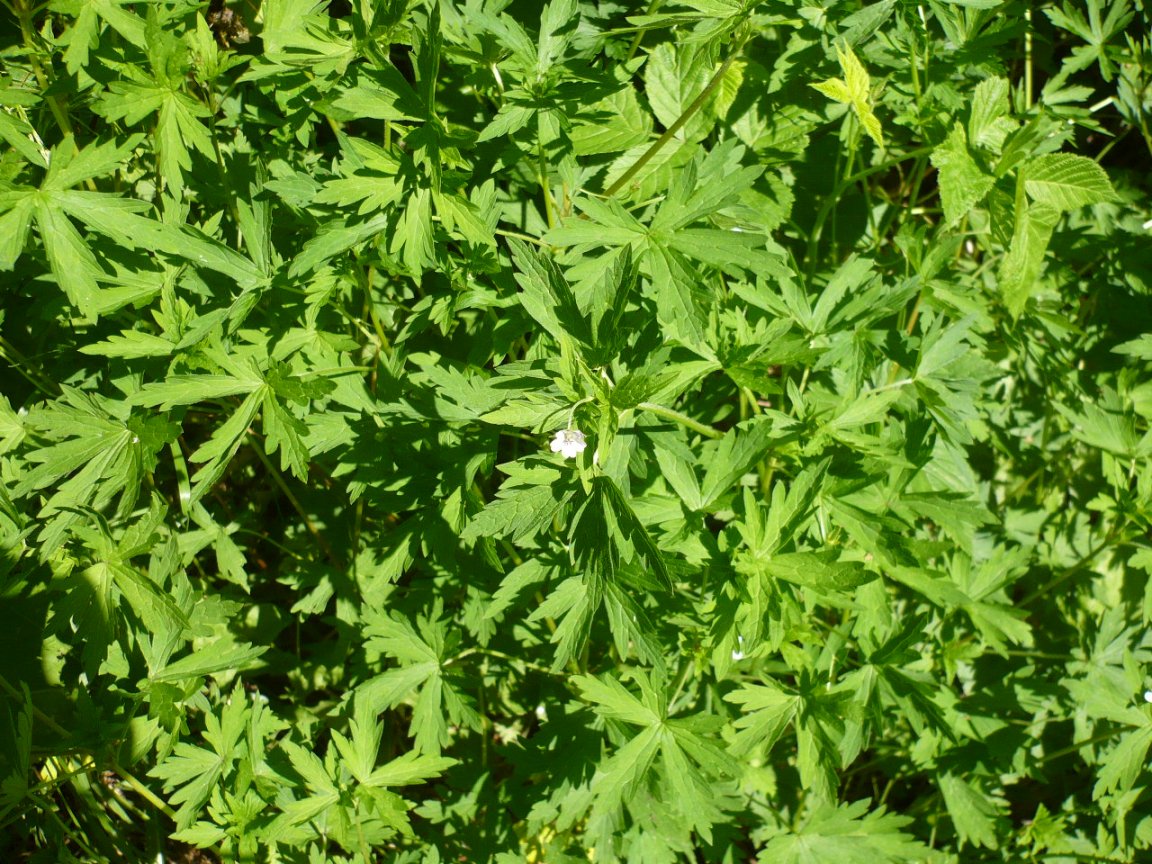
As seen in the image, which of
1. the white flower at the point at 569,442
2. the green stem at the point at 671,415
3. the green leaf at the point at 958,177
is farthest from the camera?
the green leaf at the point at 958,177

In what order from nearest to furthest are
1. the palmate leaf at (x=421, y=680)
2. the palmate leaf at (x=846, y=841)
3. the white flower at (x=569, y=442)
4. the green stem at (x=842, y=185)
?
the white flower at (x=569, y=442)
the palmate leaf at (x=421, y=680)
the green stem at (x=842, y=185)
the palmate leaf at (x=846, y=841)

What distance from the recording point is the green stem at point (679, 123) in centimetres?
214

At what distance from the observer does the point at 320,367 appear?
2.31 meters

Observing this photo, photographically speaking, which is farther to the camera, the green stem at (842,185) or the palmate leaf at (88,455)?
the green stem at (842,185)

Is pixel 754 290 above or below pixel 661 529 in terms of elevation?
above

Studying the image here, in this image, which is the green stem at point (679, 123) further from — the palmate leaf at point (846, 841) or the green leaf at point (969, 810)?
the green leaf at point (969, 810)

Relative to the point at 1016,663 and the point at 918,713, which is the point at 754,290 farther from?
the point at 1016,663

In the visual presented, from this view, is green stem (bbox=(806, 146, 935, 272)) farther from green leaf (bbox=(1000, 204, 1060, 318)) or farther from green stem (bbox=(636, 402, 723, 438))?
green stem (bbox=(636, 402, 723, 438))

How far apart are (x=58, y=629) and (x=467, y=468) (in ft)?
3.49

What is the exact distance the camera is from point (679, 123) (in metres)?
2.22

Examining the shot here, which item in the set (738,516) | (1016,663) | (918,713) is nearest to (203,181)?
(738,516)

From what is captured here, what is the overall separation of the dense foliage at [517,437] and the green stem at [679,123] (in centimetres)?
2

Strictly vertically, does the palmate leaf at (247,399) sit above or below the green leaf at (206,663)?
above

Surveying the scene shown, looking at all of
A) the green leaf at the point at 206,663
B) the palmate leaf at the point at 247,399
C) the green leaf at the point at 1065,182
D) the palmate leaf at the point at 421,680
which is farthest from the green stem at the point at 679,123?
the green leaf at the point at 206,663
